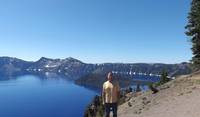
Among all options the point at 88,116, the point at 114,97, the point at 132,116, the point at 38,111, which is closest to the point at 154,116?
the point at 132,116

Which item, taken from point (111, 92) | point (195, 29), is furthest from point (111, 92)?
point (195, 29)

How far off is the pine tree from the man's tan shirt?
31.0 meters

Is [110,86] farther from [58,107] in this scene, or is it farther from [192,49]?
[58,107]

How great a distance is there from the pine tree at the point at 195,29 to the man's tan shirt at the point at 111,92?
31034 millimetres

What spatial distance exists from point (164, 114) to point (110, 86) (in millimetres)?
5411

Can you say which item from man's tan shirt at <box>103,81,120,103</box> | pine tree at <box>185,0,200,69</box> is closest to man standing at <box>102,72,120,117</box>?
man's tan shirt at <box>103,81,120,103</box>

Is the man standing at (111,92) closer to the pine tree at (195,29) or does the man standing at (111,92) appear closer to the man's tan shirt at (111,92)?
the man's tan shirt at (111,92)

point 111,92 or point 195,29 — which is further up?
point 195,29

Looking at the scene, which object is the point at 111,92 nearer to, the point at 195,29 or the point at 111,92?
the point at 111,92

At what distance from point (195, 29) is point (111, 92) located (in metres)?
31.8

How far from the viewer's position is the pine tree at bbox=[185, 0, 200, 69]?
1708 inches

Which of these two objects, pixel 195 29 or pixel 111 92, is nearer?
pixel 111 92

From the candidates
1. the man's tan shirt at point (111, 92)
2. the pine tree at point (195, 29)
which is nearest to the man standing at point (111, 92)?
the man's tan shirt at point (111, 92)

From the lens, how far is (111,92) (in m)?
15.6
